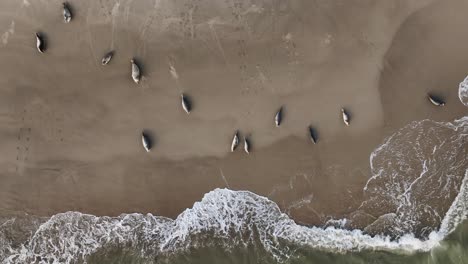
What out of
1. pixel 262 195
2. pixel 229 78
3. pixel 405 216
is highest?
pixel 229 78

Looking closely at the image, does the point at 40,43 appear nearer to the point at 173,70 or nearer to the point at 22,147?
the point at 22,147

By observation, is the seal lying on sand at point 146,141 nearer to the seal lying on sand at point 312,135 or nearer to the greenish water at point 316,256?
the greenish water at point 316,256

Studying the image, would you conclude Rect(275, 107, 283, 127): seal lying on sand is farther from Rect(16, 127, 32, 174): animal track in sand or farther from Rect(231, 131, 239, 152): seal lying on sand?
Rect(16, 127, 32, 174): animal track in sand

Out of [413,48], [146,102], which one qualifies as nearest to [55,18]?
[146,102]

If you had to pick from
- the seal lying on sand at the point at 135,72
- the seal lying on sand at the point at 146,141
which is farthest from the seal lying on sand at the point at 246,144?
the seal lying on sand at the point at 135,72

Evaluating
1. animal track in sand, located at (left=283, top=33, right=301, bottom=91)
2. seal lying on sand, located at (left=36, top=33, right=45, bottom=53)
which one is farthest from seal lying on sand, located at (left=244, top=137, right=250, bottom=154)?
seal lying on sand, located at (left=36, top=33, right=45, bottom=53)

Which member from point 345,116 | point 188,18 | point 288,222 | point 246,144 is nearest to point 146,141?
point 246,144

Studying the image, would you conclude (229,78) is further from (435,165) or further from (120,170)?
(435,165)
